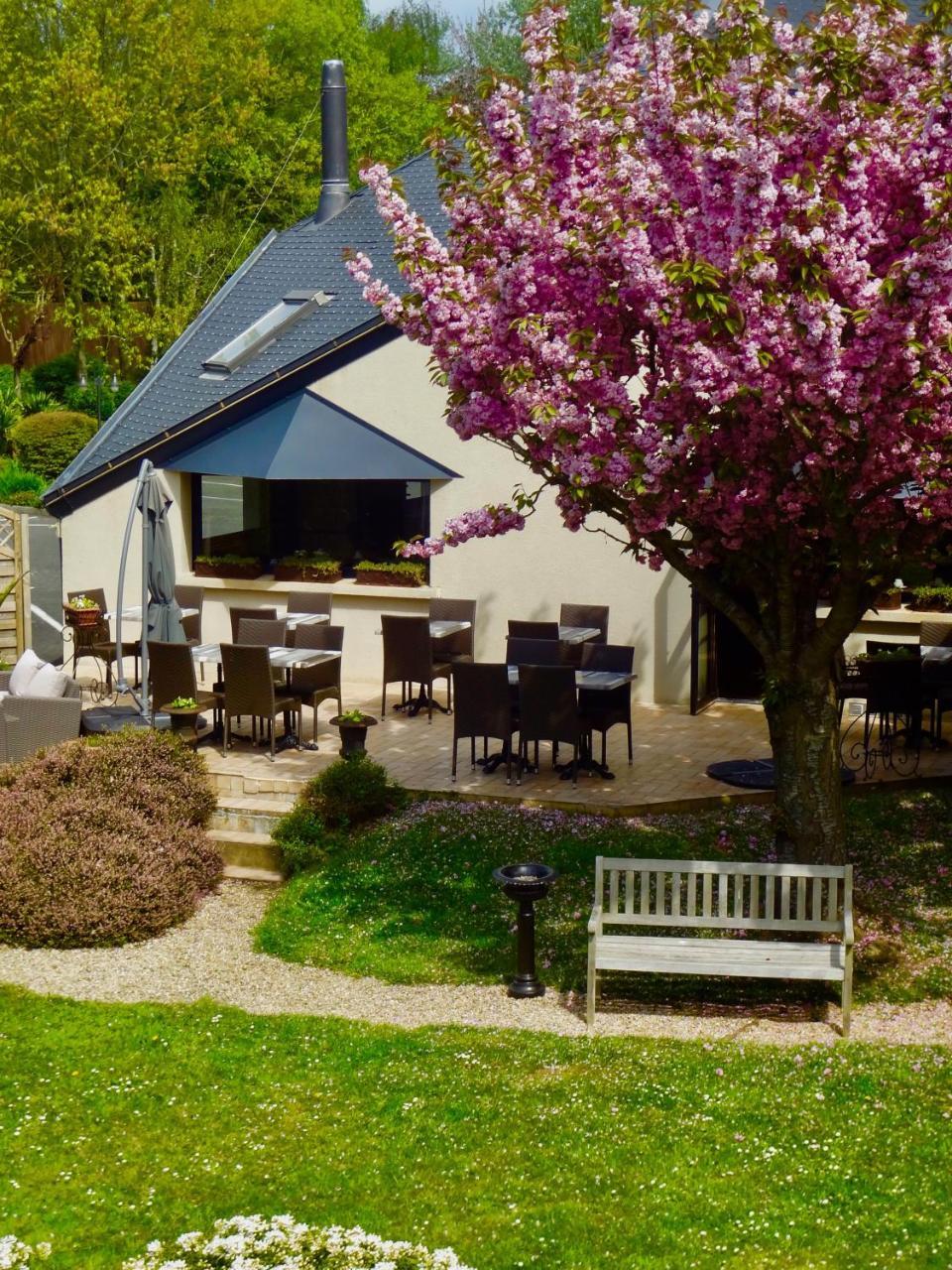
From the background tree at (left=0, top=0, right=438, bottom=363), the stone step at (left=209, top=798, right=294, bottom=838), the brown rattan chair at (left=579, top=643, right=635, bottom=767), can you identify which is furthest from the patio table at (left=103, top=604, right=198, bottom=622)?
the background tree at (left=0, top=0, right=438, bottom=363)

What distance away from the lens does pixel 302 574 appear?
64.4 ft

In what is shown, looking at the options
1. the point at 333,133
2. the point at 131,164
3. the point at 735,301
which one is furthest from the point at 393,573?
the point at 131,164

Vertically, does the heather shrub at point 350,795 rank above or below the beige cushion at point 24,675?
below

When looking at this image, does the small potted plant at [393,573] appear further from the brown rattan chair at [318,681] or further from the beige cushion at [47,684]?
the beige cushion at [47,684]

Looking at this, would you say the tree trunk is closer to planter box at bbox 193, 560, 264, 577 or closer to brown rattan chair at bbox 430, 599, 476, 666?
brown rattan chair at bbox 430, 599, 476, 666

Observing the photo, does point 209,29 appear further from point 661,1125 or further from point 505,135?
point 661,1125

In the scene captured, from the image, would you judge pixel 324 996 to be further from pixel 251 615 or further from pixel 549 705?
pixel 251 615

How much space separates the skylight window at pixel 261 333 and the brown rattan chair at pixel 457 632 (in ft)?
16.0

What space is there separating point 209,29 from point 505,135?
3535 centimetres

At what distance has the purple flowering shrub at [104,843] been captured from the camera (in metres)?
12.2

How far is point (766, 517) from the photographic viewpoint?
34.4ft

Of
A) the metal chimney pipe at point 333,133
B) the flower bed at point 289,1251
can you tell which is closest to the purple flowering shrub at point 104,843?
the flower bed at point 289,1251

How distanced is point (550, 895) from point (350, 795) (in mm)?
2228

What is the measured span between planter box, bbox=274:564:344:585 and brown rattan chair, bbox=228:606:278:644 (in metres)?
1.27
